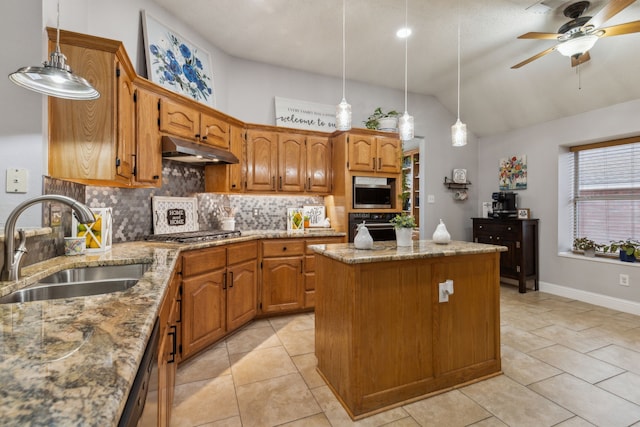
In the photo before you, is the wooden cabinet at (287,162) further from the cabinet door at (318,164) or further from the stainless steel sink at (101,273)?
the stainless steel sink at (101,273)

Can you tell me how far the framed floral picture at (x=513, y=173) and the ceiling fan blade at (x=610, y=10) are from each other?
2688 mm

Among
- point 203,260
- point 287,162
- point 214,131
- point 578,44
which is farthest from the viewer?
point 287,162

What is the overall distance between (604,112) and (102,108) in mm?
5213

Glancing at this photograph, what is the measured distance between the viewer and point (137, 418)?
2.16 ft

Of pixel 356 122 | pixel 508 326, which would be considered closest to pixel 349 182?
pixel 356 122

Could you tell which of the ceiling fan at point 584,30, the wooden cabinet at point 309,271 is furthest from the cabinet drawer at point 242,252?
the ceiling fan at point 584,30

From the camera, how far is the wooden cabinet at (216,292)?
2.35 metres

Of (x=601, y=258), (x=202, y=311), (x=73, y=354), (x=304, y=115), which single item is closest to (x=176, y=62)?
(x=304, y=115)

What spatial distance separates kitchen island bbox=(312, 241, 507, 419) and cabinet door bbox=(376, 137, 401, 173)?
195 cm

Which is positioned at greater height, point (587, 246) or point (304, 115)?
point (304, 115)

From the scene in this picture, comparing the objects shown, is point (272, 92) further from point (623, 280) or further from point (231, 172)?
point (623, 280)

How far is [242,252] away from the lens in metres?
2.98

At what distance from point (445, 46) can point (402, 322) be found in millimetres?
3192

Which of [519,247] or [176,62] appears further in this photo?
[519,247]
